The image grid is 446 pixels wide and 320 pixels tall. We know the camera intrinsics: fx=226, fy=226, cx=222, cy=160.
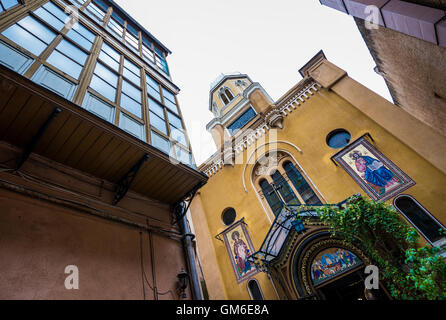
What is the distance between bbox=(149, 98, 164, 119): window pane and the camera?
25.1 ft

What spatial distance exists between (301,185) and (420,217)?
A: 4.72 meters

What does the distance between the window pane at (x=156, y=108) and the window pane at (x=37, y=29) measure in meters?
3.00

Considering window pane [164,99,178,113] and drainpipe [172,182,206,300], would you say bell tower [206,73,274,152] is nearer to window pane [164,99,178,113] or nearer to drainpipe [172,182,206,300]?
window pane [164,99,178,113]

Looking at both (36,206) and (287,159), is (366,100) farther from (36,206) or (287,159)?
(36,206)

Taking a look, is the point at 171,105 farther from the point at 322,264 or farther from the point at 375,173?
the point at 322,264

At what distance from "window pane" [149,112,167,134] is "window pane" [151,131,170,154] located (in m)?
0.40

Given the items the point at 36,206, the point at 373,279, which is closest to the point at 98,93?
the point at 36,206

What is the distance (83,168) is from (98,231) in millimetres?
1479

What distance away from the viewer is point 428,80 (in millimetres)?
7145

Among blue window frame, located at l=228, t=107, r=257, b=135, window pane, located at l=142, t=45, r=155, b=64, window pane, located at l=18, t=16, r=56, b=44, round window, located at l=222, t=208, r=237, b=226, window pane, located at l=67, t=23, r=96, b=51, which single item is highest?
blue window frame, located at l=228, t=107, r=257, b=135

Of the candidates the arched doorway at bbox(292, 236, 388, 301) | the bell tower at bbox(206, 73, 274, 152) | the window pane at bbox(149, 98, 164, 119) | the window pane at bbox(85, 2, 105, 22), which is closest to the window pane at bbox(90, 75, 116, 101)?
the window pane at bbox(149, 98, 164, 119)

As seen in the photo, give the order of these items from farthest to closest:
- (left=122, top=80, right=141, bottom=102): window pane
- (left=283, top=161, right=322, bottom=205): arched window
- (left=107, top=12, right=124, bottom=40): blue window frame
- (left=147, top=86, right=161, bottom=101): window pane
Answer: (left=283, top=161, right=322, bottom=205): arched window → (left=107, top=12, right=124, bottom=40): blue window frame → (left=147, top=86, right=161, bottom=101): window pane → (left=122, top=80, right=141, bottom=102): window pane

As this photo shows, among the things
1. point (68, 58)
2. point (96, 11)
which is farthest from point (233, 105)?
point (68, 58)
